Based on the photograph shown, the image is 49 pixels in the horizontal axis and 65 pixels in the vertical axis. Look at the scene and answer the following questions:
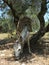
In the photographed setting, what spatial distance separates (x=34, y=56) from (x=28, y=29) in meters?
1.09

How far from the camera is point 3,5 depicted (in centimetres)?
967

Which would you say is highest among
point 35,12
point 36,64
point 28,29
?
point 35,12

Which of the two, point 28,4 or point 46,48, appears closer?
point 46,48

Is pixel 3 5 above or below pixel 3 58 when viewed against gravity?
above

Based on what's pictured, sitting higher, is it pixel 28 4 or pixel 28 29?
pixel 28 4

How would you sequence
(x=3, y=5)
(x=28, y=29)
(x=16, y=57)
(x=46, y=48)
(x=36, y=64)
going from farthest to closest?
1. (x=3, y=5)
2. (x=46, y=48)
3. (x=28, y=29)
4. (x=16, y=57)
5. (x=36, y=64)

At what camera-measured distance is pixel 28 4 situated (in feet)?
29.7

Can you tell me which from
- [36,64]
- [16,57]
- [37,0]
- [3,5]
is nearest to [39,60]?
[36,64]

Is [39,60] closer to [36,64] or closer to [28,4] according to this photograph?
[36,64]

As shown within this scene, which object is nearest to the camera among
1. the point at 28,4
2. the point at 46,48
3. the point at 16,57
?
the point at 16,57

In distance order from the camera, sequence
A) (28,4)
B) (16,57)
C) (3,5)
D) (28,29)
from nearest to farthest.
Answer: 1. (16,57)
2. (28,29)
3. (28,4)
4. (3,5)

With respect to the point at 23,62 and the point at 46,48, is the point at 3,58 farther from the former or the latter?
the point at 46,48

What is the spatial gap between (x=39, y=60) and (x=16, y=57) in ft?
2.82

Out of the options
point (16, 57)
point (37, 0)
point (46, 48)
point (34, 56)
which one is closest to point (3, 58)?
point (16, 57)
